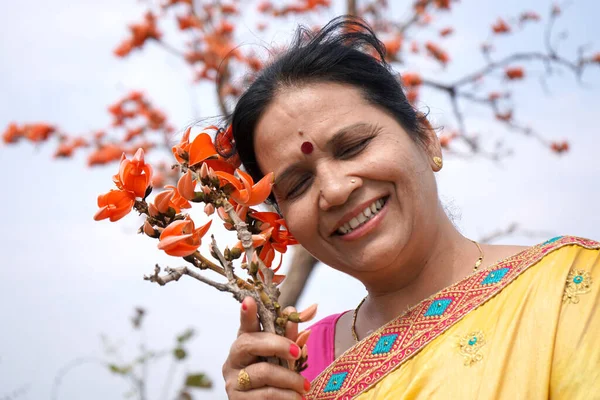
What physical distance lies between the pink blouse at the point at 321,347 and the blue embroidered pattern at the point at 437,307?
0.43m

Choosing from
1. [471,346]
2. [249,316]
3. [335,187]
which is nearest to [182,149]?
[335,187]

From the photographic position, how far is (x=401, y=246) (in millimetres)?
1739

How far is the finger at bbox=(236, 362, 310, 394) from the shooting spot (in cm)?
150

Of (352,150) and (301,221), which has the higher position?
(352,150)

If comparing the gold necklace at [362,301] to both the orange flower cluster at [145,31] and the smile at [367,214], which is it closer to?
the smile at [367,214]

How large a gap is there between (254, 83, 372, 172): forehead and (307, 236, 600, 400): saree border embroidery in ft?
1.81

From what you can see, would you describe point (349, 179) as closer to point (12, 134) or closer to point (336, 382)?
point (336, 382)

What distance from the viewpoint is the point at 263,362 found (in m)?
1.53

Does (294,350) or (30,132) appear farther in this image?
(30,132)

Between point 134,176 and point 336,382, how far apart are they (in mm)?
816

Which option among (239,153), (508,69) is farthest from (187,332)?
(508,69)

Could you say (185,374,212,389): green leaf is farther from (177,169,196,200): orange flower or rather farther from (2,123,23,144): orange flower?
(2,123,23,144): orange flower

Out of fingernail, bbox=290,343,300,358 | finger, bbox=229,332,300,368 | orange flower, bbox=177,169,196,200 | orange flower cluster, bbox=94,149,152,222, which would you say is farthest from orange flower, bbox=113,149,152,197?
fingernail, bbox=290,343,300,358

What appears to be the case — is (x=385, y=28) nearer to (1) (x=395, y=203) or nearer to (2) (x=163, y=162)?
(2) (x=163, y=162)
